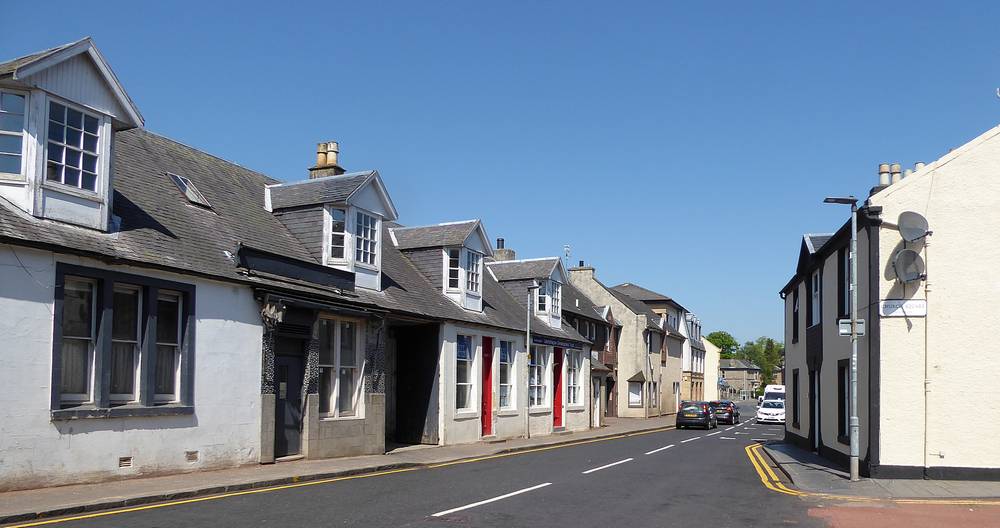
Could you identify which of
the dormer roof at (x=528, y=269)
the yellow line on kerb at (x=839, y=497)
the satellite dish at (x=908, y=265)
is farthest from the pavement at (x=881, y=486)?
the dormer roof at (x=528, y=269)

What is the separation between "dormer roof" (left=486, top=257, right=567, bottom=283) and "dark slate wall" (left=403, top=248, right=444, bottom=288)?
26.4ft

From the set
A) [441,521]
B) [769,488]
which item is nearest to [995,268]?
[769,488]

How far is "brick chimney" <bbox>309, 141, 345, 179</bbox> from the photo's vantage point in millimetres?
27609

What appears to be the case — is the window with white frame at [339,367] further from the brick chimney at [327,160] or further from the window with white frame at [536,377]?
the window with white frame at [536,377]

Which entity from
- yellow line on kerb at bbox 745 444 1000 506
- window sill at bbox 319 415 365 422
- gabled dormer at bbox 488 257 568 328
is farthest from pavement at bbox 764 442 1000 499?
gabled dormer at bbox 488 257 568 328

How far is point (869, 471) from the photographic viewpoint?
699 inches

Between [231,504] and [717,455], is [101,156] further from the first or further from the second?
[717,455]

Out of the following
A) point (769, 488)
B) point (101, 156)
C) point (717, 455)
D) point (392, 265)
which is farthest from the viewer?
point (392, 265)

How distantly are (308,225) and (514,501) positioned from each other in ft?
38.1

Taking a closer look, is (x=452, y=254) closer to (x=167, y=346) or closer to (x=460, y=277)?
(x=460, y=277)

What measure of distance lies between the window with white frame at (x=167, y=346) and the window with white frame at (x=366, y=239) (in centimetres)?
691

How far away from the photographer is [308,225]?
22.8m

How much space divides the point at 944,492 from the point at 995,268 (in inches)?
198

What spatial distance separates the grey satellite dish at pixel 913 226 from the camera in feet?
56.5
